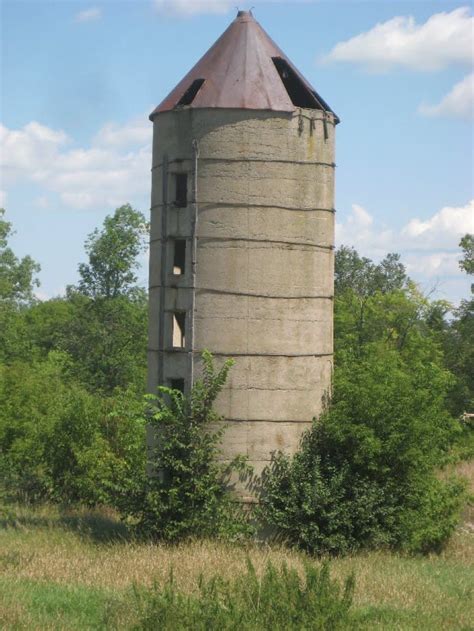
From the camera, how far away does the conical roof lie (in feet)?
73.2

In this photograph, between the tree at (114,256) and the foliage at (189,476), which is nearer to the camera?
the foliage at (189,476)

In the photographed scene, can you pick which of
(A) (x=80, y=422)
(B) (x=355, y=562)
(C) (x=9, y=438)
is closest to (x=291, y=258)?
(B) (x=355, y=562)

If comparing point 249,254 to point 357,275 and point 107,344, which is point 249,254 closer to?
point 107,344

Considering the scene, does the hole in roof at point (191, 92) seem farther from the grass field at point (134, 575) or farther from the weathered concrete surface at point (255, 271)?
the grass field at point (134, 575)

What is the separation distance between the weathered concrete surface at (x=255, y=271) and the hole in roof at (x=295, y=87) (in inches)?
34.2

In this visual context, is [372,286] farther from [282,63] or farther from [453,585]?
[453,585]

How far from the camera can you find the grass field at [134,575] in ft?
50.3

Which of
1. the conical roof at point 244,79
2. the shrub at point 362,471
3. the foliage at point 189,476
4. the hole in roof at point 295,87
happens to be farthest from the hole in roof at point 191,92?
the shrub at point 362,471

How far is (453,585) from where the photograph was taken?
18.3 meters

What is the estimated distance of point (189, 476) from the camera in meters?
21.5

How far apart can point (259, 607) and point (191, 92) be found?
12883 mm

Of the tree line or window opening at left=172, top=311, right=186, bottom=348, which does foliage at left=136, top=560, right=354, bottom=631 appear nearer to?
the tree line

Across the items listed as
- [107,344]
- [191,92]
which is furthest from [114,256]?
[191,92]

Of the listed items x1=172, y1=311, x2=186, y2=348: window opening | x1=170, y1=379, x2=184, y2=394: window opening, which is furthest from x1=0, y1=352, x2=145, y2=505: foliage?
x1=172, y1=311, x2=186, y2=348: window opening
